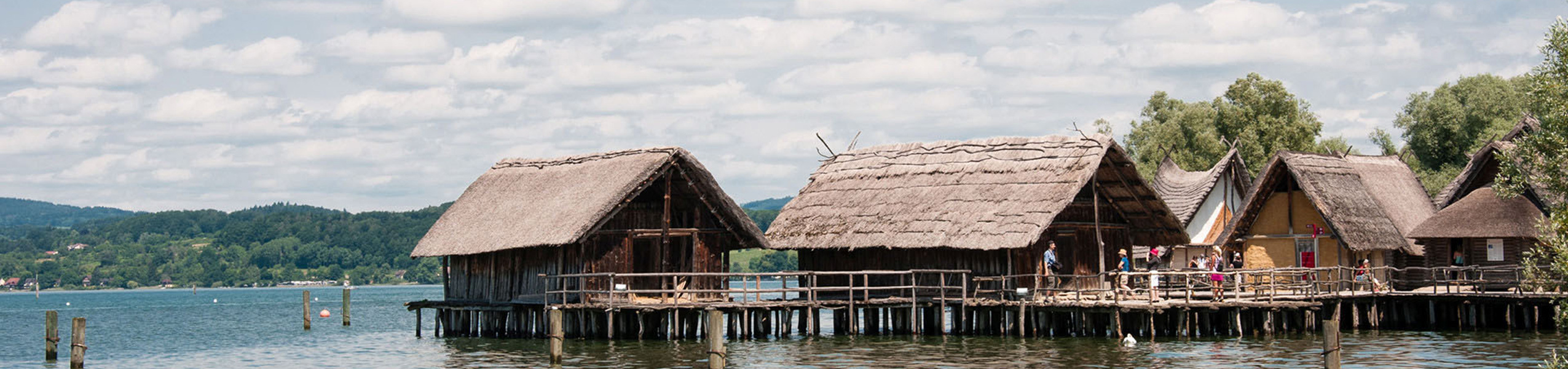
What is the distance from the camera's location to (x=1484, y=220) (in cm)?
4344

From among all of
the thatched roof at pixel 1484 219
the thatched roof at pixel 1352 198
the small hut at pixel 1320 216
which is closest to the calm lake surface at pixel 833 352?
the thatched roof at pixel 1484 219

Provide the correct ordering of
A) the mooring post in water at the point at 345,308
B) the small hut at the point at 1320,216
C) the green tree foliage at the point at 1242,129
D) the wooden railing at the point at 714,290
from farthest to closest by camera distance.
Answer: the green tree foliage at the point at 1242,129
the mooring post in water at the point at 345,308
the small hut at the point at 1320,216
the wooden railing at the point at 714,290

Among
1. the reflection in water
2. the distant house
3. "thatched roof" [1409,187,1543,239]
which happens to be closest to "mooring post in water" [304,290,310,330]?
the reflection in water

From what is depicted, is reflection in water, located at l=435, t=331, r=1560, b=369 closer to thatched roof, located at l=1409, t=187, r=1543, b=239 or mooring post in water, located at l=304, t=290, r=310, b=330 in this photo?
thatched roof, located at l=1409, t=187, r=1543, b=239

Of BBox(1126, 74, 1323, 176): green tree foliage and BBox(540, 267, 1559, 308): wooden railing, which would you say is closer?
BBox(540, 267, 1559, 308): wooden railing

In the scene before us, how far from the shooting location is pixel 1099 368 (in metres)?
31.2

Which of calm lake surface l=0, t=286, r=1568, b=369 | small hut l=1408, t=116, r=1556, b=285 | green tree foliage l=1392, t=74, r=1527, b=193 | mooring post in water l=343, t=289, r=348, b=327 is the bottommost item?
calm lake surface l=0, t=286, r=1568, b=369

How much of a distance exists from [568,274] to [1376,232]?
21615 millimetres

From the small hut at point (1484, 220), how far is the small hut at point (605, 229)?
17.8 m

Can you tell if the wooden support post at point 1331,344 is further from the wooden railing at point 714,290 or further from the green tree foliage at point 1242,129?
the green tree foliage at point 1242,129

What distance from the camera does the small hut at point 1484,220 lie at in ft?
141

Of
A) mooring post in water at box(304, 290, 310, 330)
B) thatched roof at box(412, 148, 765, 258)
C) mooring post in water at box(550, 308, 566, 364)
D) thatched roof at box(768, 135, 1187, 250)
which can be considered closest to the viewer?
mooring post in water at box(550, 308, 566, 364)

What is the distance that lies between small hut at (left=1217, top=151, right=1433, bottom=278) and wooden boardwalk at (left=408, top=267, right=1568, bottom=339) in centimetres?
165

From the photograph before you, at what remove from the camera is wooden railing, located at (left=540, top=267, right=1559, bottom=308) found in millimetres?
36969
